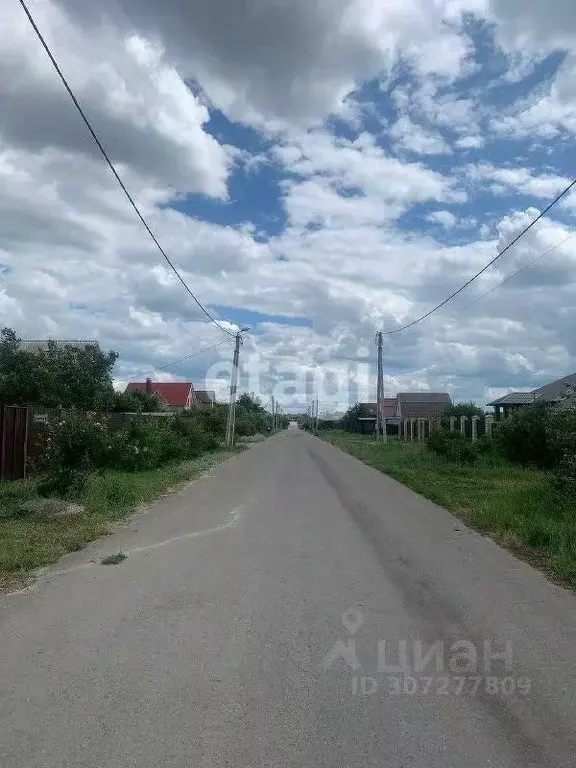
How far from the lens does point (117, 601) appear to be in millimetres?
6254

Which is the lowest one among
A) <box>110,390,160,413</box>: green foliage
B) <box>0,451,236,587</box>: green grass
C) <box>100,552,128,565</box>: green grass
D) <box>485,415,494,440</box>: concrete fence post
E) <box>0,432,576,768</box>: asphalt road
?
<box>0,432,576,768</box>: asphalt road

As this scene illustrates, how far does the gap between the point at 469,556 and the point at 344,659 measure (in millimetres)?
4183

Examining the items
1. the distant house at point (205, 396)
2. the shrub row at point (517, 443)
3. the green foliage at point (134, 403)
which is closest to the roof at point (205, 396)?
the distant house at point (205, 396)

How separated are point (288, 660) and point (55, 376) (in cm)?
2856

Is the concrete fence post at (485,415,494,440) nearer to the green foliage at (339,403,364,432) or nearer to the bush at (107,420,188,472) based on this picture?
the bush at (107,420,188,472)

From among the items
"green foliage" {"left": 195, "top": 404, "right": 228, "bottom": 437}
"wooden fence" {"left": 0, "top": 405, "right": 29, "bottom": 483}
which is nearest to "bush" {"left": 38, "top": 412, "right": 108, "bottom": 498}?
"wooden fence" {"left": 0, "top": 405, "right": 29, "bottom": 483}

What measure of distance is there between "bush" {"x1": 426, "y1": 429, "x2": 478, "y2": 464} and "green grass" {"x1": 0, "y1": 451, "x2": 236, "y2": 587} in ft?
33.8

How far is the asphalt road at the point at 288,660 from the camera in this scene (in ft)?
11.6

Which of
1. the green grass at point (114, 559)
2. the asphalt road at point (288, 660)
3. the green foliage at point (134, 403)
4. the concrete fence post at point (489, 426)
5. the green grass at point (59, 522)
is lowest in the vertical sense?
the asphalt road at point (288, 660)

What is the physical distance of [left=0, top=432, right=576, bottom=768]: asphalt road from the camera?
140 inches

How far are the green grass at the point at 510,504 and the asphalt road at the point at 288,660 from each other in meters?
0.52

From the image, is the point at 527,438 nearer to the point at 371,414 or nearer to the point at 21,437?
the point at 21,437

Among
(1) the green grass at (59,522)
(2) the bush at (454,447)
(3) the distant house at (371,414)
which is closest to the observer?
(1) the green grass at (59,522)

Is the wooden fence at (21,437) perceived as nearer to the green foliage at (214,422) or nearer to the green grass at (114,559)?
the green grass at (114,559)
